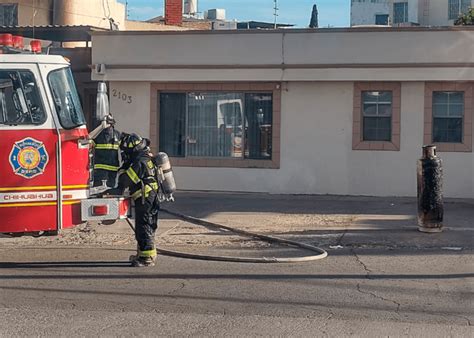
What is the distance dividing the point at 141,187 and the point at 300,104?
359 inches

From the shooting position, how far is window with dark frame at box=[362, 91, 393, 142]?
1805 centimetres

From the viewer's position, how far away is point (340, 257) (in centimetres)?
1090

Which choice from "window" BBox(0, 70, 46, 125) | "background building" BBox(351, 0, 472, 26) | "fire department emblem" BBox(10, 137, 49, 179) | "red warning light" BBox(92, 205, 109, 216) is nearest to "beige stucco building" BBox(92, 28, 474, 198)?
"red warning light" BBox(92, 205, 109, 216)

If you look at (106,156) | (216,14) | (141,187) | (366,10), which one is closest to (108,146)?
(106,156)

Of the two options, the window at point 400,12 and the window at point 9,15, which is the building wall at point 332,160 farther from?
the window at point 400,12

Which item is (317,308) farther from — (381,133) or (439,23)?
(439,23)

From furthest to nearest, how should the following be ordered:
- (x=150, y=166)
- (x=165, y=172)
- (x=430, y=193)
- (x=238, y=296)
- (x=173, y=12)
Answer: (x=173, y=12)
(x=430, y=193)
(x=165, y=172)
(x=150, y=166)
(x=238, y=296)

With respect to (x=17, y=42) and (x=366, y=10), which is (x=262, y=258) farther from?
(x=366, y=10)

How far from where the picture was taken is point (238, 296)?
8.38 metres

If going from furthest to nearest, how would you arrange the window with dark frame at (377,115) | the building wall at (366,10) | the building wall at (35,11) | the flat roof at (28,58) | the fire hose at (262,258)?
the building wall at (366,10), the building wall at (35,11), the window with dark frame at (377,115), the fire hose at (262,258), the flat roof at (28,58)

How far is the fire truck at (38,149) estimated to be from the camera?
9.20 meters

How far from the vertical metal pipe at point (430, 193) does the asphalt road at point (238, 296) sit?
1557 millimetres

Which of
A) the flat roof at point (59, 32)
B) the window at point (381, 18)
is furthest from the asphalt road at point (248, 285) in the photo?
the window at point (381, 18)

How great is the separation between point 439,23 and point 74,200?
52.4 m
